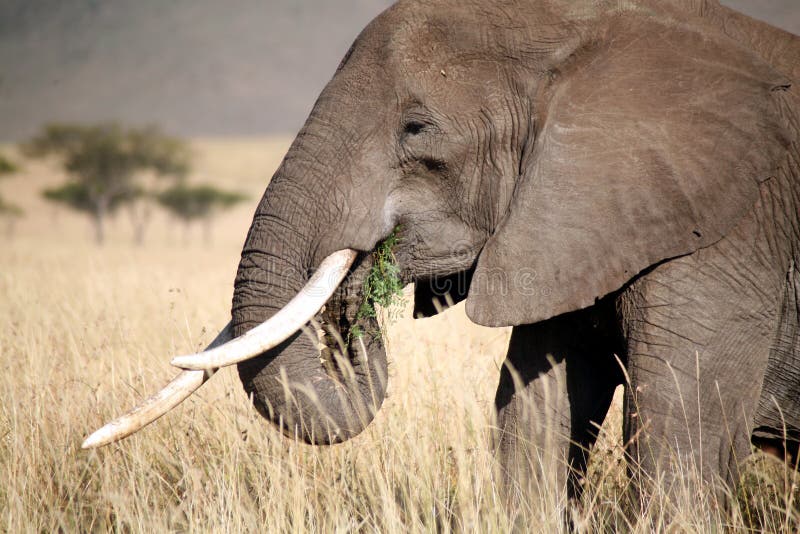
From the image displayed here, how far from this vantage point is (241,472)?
3980mm

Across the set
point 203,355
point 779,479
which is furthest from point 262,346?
point 779,479

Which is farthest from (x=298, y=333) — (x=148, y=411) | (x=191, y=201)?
(x=191, y=201)

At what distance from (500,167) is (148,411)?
1567mm

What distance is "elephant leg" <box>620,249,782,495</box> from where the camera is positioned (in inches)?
118

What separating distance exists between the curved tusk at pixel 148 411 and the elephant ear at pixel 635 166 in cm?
111

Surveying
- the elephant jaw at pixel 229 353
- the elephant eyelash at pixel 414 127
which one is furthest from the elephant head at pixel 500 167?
the elephant jaw at pixel 229 353

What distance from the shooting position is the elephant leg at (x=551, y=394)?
356 cm

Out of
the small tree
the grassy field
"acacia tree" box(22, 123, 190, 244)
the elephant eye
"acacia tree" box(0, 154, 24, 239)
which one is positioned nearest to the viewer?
the elephant eye

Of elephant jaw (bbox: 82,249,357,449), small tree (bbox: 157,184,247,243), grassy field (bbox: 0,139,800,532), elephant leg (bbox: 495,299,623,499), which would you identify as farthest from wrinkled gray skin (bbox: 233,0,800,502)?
small tree (bbox: 157,184,247,243)

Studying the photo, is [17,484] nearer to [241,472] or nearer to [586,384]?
[241,472]

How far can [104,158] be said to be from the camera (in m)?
41.6

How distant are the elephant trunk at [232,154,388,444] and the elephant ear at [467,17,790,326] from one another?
585 mm

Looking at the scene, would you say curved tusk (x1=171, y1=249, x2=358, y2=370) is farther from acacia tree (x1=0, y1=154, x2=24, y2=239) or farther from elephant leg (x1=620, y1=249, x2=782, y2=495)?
acacia tree (x1=0, y1=154, x2=24, y2=239)

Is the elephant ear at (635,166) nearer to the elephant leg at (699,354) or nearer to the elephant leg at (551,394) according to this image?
the elephant leg at (699,354)
